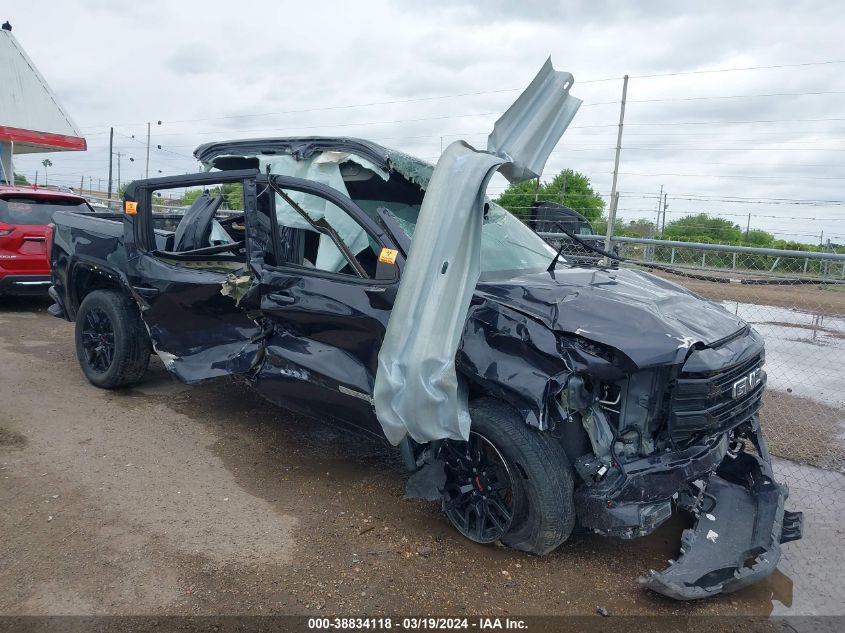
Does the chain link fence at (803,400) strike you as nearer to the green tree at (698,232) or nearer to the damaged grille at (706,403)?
the damaged grille at (706,403)

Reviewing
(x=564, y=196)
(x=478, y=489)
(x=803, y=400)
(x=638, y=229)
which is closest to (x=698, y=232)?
(x=638, y=229)

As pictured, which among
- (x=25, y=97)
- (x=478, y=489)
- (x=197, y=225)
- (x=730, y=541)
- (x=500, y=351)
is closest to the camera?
(x=500, y=351)

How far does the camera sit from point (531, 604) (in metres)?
2.97

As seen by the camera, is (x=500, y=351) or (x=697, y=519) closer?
(x=500, y=351)

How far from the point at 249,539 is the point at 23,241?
21.5 ft

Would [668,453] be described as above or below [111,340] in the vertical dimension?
above

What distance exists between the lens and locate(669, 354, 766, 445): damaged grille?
2.92m

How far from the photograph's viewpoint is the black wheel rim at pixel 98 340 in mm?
5344

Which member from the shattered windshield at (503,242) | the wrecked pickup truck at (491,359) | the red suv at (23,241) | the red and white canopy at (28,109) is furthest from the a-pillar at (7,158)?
the shattered windshield at (503,242)

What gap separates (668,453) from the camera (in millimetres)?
3025

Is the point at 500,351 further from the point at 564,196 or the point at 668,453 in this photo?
the point at 564,196

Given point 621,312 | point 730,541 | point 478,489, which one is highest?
point 621,312

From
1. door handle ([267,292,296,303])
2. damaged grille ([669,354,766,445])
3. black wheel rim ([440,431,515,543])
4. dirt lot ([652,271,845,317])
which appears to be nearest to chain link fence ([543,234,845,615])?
dirt lot ([652,271,845,317])

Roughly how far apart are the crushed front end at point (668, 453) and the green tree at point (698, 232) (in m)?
13.9
